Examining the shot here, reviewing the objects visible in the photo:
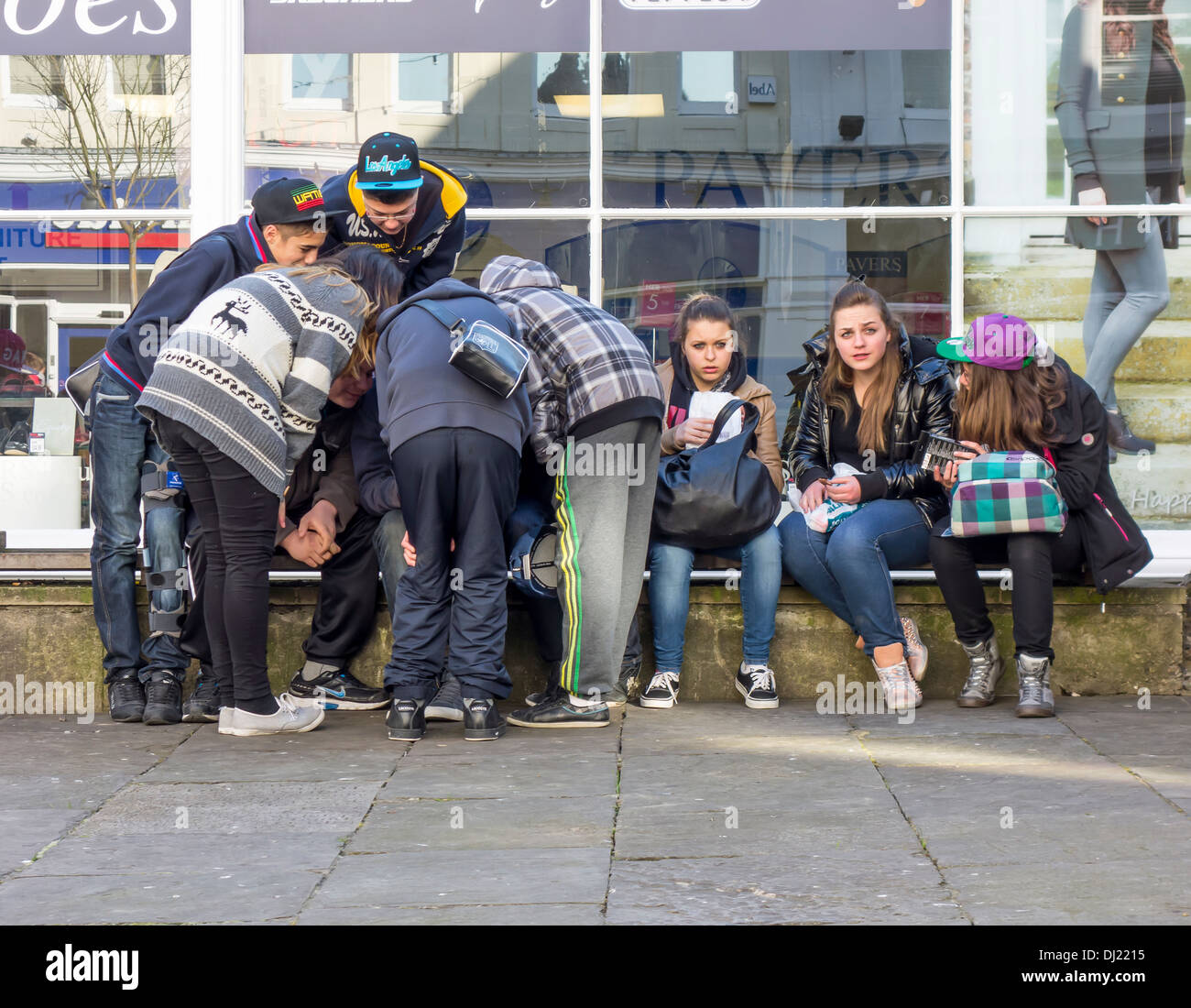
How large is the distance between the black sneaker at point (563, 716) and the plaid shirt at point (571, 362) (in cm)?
82

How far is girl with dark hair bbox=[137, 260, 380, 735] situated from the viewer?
→ 470cm

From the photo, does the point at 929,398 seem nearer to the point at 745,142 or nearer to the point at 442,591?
the point at 745,142

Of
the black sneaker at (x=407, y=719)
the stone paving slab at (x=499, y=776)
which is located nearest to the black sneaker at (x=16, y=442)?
the black sneaker at (x=407, y=719)

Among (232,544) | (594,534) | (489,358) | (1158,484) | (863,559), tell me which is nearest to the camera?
(489,358)

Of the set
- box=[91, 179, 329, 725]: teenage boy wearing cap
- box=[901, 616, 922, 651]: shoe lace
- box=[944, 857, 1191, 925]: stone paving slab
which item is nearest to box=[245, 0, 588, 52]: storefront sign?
box=[91, 179, 329, 725]: teenage boy wearing cap

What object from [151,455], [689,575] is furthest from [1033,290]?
[151,455]

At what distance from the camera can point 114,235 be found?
6.30 m

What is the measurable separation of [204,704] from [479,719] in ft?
3.38

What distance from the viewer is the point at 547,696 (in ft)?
17.4

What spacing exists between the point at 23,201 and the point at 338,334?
2.26 meters

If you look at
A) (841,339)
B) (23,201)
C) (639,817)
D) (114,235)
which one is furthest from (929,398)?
(23,201)

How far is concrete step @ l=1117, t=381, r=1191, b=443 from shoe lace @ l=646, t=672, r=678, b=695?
2.21 metres

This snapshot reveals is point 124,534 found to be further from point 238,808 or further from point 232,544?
point 238,808

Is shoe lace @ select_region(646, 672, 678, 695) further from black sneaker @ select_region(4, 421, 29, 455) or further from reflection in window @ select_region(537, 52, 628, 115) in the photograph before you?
black sneaker @ select_region(4, 421, 29, 455)
